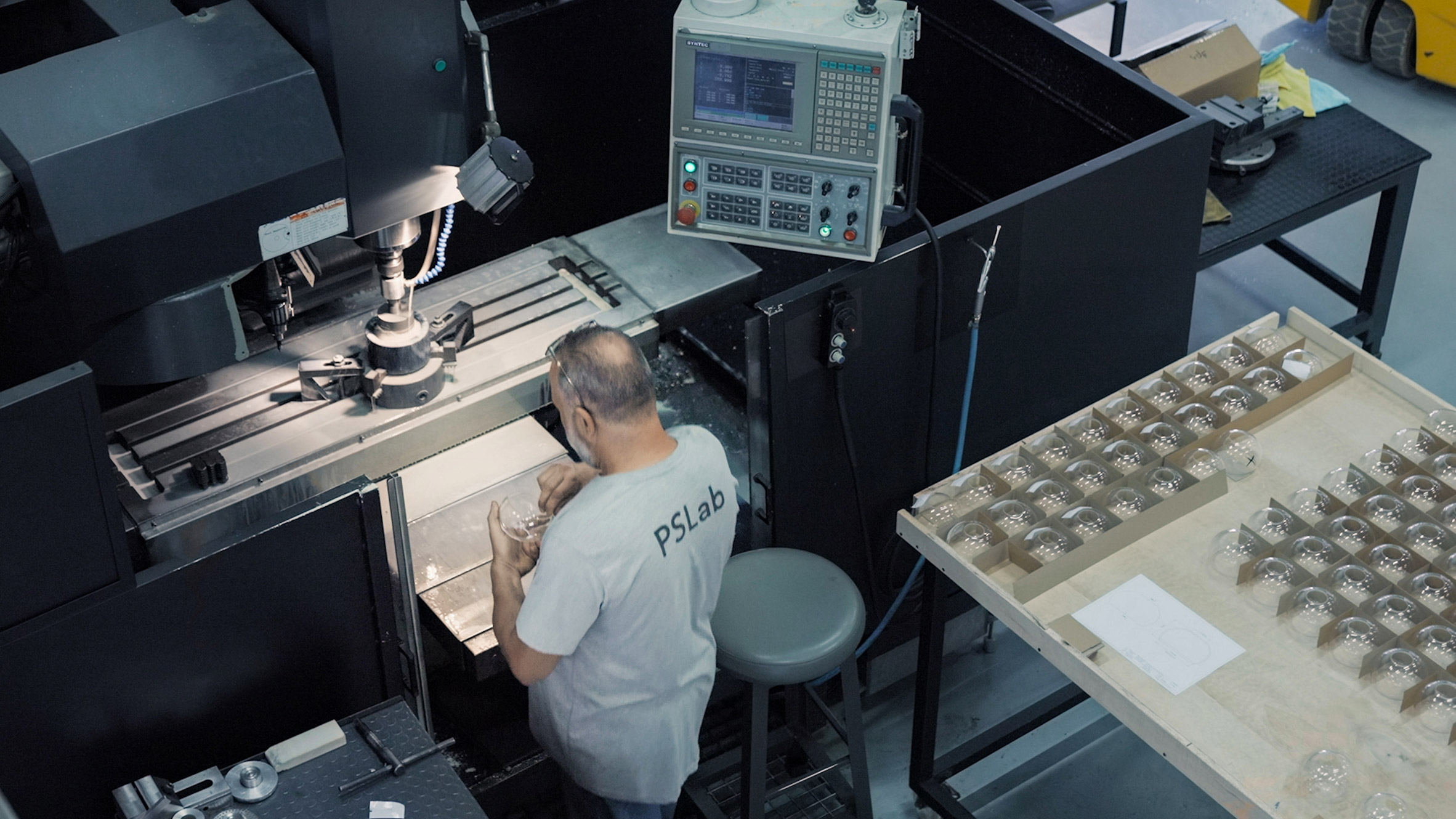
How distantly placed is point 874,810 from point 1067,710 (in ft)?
1.62

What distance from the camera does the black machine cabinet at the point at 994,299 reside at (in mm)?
2818

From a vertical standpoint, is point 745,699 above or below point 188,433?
below

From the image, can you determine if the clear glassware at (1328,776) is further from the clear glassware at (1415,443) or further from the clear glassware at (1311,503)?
the clear glassware at (1415,443)

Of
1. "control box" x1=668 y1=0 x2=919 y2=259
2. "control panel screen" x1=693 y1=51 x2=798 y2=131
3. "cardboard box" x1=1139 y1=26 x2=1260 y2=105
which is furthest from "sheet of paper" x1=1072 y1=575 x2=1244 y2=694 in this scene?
"cardboard box" x1=1139 y1=26 x2=1260 y2=105

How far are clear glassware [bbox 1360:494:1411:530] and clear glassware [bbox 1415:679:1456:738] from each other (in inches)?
13.3

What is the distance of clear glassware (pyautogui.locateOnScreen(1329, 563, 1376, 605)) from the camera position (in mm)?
2592

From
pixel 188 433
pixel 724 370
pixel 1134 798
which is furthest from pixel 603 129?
pixel 1134 798

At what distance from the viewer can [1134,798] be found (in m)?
3.23

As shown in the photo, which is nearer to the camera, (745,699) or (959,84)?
(745,699)

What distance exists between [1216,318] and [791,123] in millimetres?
2005

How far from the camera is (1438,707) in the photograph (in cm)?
241

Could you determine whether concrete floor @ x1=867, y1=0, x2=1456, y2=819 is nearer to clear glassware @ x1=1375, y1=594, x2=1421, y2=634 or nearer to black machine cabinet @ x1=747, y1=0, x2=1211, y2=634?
black machine cabinet @ x1=747, y1=0, x2=1211, y2=634

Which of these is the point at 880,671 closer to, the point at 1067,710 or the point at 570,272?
the point at 1067,710

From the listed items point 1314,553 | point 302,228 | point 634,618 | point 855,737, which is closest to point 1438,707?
point 1314,553
